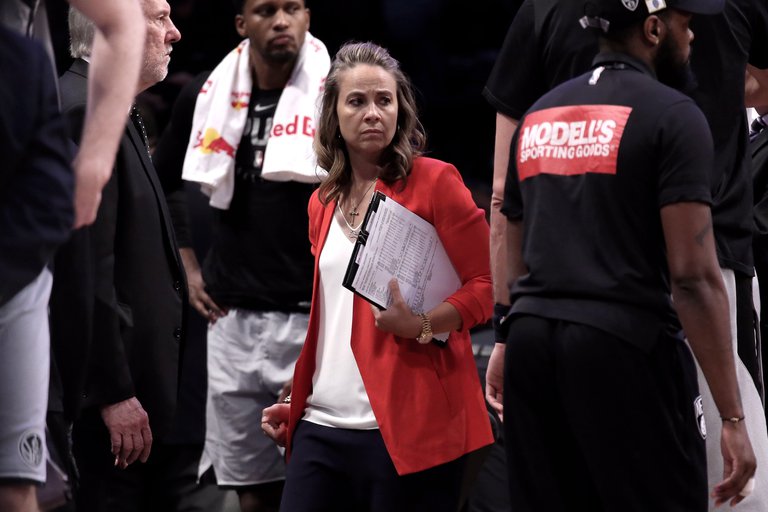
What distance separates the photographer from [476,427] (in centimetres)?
321

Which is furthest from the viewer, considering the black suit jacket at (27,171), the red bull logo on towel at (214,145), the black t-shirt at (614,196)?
the red bull logo on towel at (214,145)

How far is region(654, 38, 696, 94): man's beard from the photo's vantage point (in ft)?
8.82

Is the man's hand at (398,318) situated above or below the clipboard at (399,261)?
below

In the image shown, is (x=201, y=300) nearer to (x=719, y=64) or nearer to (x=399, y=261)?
(x=399, y=261)

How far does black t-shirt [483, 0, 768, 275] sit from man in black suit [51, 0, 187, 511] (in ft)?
2.96

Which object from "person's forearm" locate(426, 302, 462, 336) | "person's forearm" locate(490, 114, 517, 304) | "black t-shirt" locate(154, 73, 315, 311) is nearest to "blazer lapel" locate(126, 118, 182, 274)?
"person's forearm" locate(426, 302, 462, 336)

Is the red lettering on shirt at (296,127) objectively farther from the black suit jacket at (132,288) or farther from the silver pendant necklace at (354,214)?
the black suit jacket at (132,288)

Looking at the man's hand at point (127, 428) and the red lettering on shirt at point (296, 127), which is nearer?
the man's hand at point (127, 428)

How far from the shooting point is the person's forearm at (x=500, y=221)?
3.06 meters

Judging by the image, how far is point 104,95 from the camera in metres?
1.96

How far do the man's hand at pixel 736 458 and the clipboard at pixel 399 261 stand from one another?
0.86m

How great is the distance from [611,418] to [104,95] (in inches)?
46.2

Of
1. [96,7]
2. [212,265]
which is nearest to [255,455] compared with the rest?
[212,265]

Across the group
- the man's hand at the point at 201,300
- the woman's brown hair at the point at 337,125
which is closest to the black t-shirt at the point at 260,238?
the man's hand at the point at 201,300
